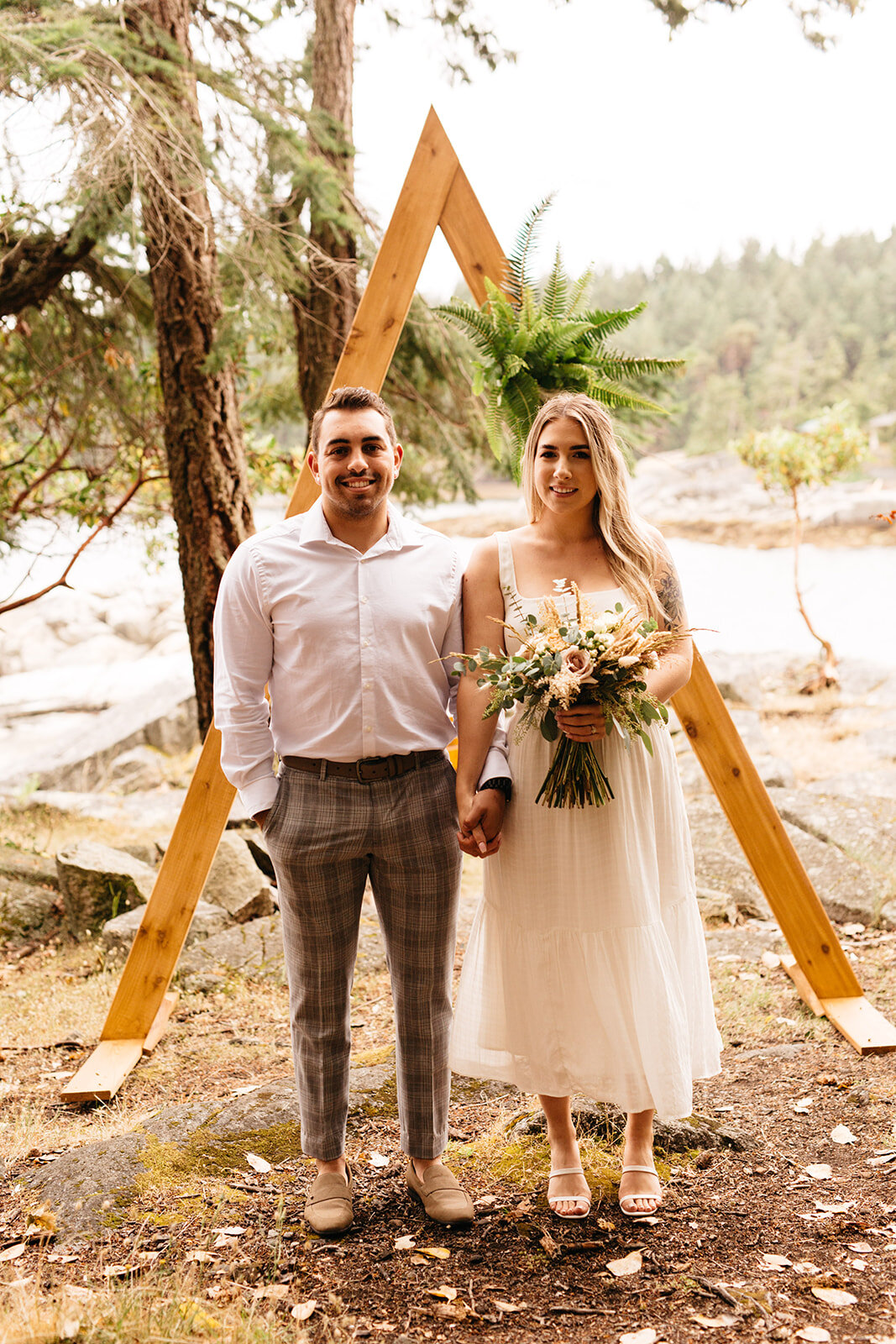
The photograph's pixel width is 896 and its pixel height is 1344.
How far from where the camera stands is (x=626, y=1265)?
8.18 ft

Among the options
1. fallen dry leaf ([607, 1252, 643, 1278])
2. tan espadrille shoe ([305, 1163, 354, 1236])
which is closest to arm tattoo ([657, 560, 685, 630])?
fallen dry leaf ([607, 1252, 643, 1278])

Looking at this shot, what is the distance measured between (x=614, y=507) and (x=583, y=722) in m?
0.66

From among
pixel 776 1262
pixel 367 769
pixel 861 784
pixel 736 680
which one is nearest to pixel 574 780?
pixel 367 769

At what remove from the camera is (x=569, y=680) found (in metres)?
2.35

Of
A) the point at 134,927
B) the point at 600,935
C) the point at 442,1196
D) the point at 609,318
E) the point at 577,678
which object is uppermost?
the point at 609,318

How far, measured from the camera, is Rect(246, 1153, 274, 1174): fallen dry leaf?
304cm

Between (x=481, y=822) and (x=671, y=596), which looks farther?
(x=671, y=596)

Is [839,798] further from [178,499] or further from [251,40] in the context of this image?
[251,40]

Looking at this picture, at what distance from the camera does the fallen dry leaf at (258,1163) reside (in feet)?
9.97

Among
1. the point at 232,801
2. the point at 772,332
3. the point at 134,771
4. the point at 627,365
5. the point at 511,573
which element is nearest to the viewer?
the point at 511,573

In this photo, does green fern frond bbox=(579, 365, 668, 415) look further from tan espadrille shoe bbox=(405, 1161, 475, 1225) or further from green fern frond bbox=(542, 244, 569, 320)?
tan espadrille shoe bbox=(405, 1161, 475, 1225)

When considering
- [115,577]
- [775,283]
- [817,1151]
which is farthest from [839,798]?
[775,283]

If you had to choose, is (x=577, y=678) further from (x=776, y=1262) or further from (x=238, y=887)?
(x=238, y=887)

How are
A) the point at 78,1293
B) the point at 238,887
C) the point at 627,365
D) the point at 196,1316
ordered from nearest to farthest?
1. the point at 196,1316
2. the point at 78,1293
3. the point at 627,365
4. the point at 238,887
